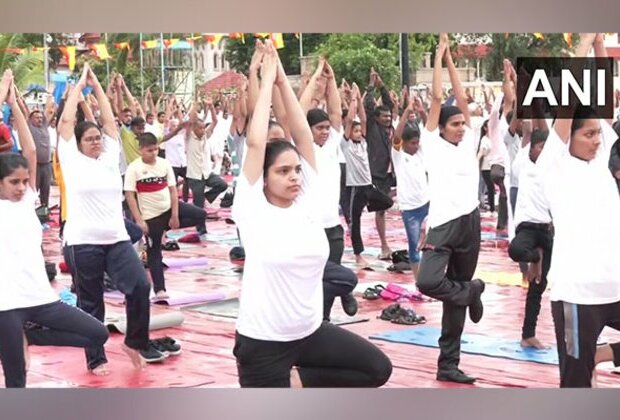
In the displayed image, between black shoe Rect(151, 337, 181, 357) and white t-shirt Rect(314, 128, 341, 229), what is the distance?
94cm

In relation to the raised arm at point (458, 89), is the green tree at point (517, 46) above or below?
above

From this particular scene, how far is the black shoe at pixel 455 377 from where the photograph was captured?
541 centimetres

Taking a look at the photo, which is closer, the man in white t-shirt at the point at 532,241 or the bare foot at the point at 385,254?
the man in white t-shirt at the point at 532,241

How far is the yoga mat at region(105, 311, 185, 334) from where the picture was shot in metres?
5.72

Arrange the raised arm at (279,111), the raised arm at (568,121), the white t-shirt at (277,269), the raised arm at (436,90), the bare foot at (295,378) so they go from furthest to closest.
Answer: the raised arm at (436,90) < the raised arm at (568,121) < the raised arm at (279,111) < the bare foot at (295,378) < the white t-shirt at (277,269)

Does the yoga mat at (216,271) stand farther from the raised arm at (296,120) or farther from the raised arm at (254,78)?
the raised arm at (296,120)

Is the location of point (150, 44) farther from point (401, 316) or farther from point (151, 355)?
point (401, 316)

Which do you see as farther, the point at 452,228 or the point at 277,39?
the point at 452,228

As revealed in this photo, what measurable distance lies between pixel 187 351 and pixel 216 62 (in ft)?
4.62

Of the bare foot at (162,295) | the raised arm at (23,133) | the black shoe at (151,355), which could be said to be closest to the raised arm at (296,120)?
the raised arm at (23,133)

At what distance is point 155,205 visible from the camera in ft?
21.0

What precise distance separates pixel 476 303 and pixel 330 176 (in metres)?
0.91

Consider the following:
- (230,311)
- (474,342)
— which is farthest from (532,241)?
(230,311)
